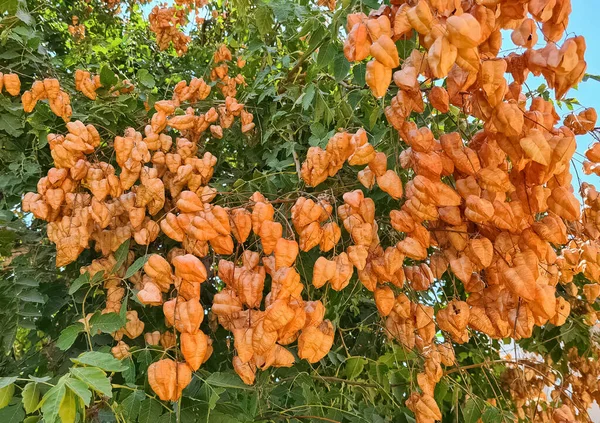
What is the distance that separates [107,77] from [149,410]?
4.28 feet

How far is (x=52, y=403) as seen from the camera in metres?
1.10

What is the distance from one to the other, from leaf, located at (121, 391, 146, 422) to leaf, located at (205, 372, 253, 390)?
0.17 metres

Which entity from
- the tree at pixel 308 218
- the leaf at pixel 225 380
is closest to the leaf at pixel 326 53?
the tree at pixel 308 218

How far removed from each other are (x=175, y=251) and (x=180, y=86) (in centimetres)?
72

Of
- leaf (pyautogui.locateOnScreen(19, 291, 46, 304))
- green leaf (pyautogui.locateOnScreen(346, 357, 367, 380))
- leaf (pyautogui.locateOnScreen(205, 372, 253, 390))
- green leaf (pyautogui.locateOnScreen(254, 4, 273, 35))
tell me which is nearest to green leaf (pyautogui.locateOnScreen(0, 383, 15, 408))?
leaf (pyautogui.locateOnScreen(205, 372, 253, 390))

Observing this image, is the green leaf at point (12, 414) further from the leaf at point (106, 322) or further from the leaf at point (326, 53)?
the leaf at point (326, 53)

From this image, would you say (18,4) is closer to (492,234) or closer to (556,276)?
(492,234)

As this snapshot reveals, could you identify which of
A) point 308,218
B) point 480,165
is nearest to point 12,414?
point 308,218

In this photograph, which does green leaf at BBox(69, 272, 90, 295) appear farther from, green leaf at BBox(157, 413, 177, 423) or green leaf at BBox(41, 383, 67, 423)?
green leaf at BBox(41, 383, 67, 423)

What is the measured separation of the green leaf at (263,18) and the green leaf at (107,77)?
592 mm

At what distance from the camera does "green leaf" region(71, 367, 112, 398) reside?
1.13m

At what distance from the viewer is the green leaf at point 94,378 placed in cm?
113

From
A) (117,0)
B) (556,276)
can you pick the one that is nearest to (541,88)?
(556,276)

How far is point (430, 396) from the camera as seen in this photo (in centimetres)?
163
